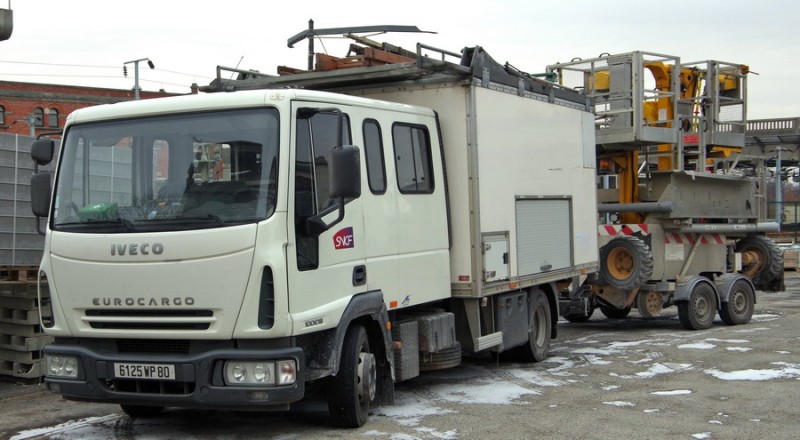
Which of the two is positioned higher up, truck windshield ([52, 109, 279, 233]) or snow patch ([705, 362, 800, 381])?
truck windshield ([52, 109, 279, 233])

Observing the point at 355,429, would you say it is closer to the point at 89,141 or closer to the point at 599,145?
the point at 89,141

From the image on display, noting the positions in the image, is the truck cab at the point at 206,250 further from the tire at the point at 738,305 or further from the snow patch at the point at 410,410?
the tire at the point at 738,305

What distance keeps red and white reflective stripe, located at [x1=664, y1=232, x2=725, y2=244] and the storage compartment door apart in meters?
3.72

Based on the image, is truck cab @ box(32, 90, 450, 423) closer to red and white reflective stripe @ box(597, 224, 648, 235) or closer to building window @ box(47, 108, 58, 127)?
red and white reflective stripe @ box(597, 224, 648, 235)

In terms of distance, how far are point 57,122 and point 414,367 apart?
202 feet

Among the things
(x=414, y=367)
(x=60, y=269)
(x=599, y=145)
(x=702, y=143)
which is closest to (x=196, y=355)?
(x=60, y=269)

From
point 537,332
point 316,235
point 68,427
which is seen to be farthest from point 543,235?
point 68,427

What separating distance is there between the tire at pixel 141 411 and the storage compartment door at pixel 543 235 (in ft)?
13.2

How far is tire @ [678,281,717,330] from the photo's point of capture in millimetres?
13938

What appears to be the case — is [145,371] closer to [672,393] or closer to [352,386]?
[352,386]

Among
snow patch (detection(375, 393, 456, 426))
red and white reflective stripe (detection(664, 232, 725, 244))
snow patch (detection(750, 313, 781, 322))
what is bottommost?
snow patch (detection(375, 393, 456, 426))

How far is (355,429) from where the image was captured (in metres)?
7.35

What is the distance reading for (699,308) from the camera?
559 inches

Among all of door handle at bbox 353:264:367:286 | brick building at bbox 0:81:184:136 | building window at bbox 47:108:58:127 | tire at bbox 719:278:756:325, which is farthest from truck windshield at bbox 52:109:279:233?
building window at bbox 47:108:58:127
